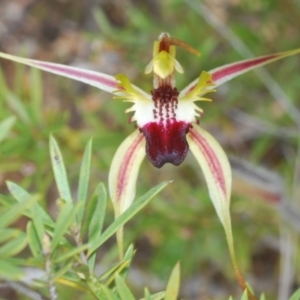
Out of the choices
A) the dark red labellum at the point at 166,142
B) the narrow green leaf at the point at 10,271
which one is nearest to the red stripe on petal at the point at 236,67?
the dark red labellum at the point at 166,142

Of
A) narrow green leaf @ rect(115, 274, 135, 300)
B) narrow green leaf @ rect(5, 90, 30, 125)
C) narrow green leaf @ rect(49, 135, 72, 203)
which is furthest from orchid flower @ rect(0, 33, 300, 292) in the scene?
narrow green leaf @ rect(5, 90, 30, 125)

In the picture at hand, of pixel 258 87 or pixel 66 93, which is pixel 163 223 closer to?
pixel 258 87

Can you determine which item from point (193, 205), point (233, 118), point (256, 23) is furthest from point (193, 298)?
point (256, 23)

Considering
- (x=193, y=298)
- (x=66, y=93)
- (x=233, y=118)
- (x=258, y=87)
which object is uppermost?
(x=66, y=93)

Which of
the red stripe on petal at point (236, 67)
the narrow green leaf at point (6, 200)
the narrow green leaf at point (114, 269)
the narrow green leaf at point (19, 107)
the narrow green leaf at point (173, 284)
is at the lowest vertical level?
the narrow green leaf at point (173, 284)

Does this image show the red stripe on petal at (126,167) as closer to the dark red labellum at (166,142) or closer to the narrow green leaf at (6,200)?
the dark red labellum at (166,142)

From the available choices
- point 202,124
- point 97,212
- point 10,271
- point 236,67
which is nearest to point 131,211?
point 97,212

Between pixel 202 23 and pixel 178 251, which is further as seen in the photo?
pixel 202 23

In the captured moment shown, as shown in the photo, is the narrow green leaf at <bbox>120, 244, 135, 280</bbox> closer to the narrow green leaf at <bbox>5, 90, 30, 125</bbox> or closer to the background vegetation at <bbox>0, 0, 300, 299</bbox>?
the background vegetation at <bbox>0, 0, 300, 299</bbox>
